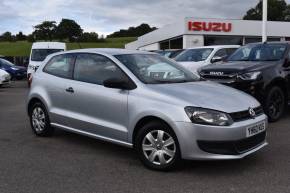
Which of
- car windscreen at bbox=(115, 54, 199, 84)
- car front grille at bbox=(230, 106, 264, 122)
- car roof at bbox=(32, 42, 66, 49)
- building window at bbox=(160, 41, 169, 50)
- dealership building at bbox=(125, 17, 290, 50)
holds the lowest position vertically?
car front grille at bbox=(230, 106, 264, 122)

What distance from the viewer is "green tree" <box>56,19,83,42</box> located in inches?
3396

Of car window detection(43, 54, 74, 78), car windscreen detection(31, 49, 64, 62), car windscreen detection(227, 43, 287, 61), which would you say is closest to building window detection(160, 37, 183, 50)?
car windscreen detection(31, 49, 64, 62)

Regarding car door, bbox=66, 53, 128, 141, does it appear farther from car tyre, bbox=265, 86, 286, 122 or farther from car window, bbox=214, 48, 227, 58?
car window, bbox=214, 48, 227, 58

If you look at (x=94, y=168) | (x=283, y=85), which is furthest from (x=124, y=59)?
(x=283, y=85)

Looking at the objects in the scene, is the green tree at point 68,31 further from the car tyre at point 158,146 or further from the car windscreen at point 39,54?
the car tyre at point 158,146

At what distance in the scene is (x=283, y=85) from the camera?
9.32 metres

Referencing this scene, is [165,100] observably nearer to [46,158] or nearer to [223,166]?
[223,166]

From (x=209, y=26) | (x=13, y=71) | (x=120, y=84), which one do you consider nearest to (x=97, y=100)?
(x=120, y=84)

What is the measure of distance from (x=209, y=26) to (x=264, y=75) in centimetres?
2171

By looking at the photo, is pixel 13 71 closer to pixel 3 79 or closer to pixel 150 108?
pixel 3 79

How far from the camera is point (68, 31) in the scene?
8819 centimetres

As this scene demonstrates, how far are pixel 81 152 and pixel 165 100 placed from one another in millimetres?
1843

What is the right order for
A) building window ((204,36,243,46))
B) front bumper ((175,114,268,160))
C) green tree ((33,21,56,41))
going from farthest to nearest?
green tree ((33,21,56,41)), building window ((204,36,243,46)), front bumper ((175,114,268,160))

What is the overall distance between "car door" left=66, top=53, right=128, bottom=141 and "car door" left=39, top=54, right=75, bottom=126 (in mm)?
Result: 146
